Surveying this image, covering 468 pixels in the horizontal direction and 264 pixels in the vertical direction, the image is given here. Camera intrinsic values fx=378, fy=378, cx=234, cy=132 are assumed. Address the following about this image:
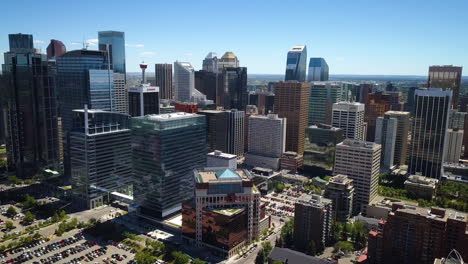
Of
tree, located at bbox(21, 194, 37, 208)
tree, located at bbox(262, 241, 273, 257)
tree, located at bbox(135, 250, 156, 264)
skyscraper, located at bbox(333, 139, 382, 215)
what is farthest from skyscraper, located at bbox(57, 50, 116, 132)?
skyscraper, located at bbox(333, 139, 382, 215)

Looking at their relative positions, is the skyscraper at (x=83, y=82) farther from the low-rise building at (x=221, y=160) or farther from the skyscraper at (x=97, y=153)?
the low-rise building at (x=221, y=160)

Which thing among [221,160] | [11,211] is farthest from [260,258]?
[11,211]

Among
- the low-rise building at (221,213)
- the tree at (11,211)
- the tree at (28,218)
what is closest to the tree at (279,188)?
the low-rise building at (221,213)

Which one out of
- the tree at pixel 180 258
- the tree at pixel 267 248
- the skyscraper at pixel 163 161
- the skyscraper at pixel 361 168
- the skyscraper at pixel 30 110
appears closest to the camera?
the tree at pixel 180 258

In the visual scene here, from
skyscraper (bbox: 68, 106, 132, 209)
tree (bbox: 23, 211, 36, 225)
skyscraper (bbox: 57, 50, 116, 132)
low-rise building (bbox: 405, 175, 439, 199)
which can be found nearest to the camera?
tree (bbox: 23, 211, 36, 225)

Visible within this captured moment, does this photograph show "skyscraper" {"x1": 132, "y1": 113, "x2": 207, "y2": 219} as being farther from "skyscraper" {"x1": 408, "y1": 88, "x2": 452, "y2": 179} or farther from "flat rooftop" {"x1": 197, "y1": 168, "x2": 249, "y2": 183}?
"skyscraper" {"x1": 408, "y1": 88, "x2": 452, "y2": 179}

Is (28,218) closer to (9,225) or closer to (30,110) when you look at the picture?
(9,225)

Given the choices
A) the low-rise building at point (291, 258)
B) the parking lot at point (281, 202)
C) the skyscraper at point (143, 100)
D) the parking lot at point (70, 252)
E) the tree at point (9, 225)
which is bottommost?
the parking lot at point (70, 252)
